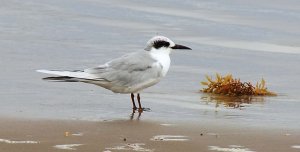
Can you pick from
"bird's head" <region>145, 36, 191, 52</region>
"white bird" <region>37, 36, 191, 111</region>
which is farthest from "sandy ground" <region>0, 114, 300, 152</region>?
"bird's head" <region>145, 36, 191, 52</region>

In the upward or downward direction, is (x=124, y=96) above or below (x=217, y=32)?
below

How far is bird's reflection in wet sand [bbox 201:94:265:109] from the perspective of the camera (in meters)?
8.94

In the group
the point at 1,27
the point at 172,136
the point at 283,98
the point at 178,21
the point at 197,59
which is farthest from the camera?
the point at 178,21

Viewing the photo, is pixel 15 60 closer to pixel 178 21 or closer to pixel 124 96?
pixel 124 96

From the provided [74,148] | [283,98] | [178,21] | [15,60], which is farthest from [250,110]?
[178,21]

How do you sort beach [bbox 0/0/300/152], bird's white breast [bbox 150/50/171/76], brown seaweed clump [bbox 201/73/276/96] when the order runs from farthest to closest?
brown seaweed clump [bbox 201/73/276/96]
bird's white breast [bbox 150/50/171/76]
beach [bbox 0/0/300/152]

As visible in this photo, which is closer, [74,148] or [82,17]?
[74,148]

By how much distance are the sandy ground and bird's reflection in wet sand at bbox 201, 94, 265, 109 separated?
1258 millimetres

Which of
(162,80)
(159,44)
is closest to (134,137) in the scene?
(159,44)

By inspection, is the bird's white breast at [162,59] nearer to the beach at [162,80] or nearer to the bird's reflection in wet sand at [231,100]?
the beach at [162,80]

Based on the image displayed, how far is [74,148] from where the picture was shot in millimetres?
6621

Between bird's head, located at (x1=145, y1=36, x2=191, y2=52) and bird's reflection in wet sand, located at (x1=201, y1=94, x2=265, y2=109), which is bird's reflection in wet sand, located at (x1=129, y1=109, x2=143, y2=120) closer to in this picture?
bird's head, located at (x1=145, y1=36, x2=191, y2=52)

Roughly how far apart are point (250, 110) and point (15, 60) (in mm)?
3415

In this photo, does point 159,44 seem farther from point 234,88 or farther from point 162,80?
point 162,80
